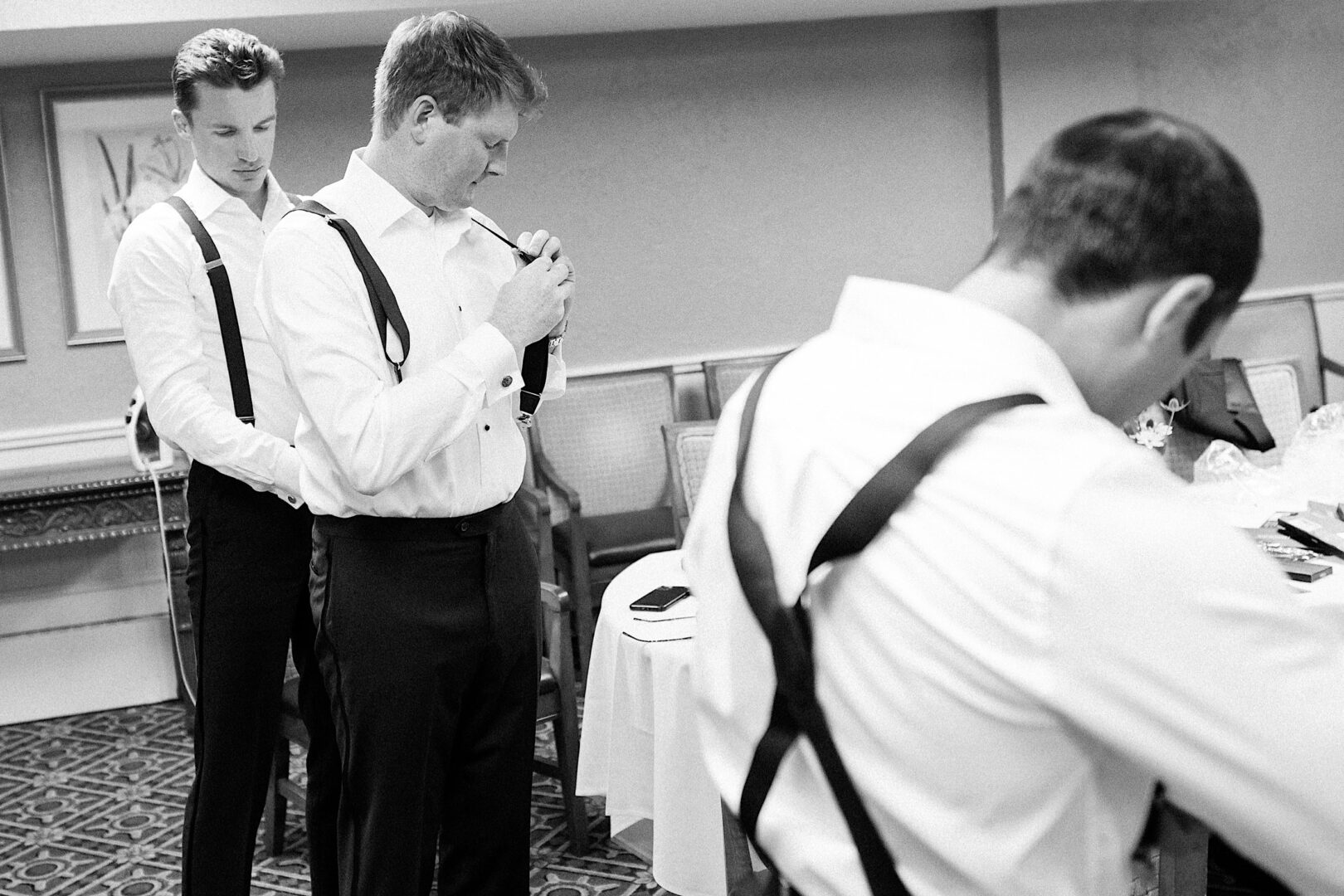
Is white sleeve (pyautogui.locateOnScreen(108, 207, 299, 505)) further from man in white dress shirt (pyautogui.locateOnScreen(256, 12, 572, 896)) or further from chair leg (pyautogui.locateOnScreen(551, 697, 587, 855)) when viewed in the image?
chair leg (pyautogui.locateOnScreen(551, 697, 587, 855))

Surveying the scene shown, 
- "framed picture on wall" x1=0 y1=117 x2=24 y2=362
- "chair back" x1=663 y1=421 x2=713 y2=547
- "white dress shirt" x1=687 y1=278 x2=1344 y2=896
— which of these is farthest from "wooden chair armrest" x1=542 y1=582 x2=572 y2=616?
"framed picture on wall" x1=0 y1=117 x2=24 y2=362

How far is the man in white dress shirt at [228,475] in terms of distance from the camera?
2.38 meters

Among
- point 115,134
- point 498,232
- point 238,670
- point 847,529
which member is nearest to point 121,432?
point 115,134

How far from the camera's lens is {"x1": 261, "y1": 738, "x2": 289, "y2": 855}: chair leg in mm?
3242

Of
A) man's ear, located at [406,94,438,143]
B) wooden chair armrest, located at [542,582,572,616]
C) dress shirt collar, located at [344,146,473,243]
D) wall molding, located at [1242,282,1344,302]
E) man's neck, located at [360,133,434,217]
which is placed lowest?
wooden chair armrest, located at [542,582,572,616]

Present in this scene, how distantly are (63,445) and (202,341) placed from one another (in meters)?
2.61

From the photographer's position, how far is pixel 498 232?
214 cm

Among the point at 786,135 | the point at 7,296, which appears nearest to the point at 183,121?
the point at 7,296

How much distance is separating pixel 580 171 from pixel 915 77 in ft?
4.74

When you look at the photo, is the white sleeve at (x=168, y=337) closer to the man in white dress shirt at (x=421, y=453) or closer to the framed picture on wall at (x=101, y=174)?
the man in white dress shirt at (x=421, y=453)

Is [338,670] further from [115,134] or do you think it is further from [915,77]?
[915,77]

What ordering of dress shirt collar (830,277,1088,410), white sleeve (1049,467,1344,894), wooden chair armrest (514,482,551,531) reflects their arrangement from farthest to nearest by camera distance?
wooden chair armrest (514,482,551,531) → dress shirt collar (830,277,1088,410) → white sleeve (1049,467,1344,894)

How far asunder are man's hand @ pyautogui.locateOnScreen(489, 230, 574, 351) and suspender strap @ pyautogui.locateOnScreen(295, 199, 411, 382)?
0.42 ft

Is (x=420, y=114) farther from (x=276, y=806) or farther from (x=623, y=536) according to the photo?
(x=623, y=536)
